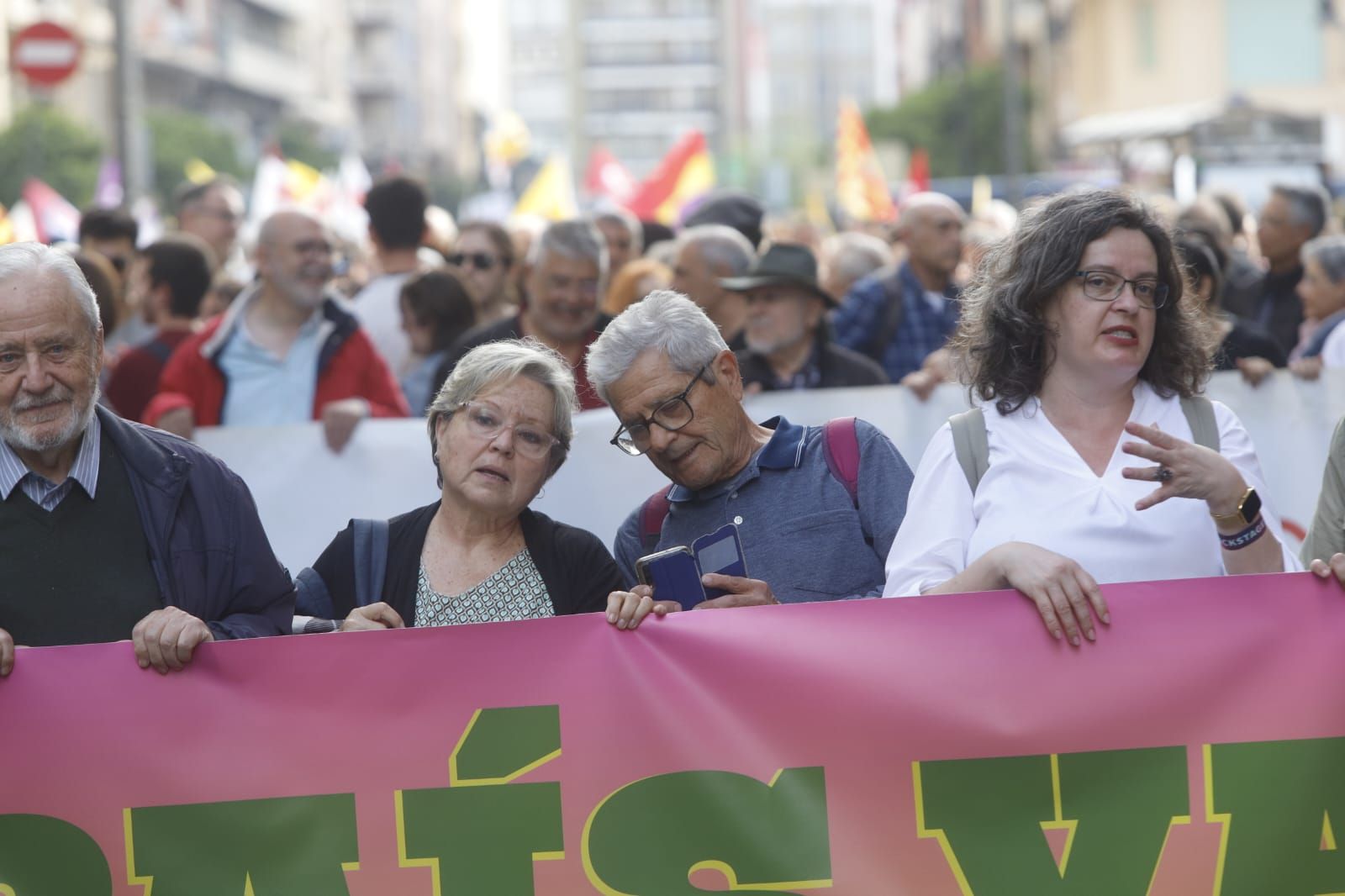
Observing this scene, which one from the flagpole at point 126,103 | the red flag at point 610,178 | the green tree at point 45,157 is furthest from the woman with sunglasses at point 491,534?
the green tree at point 45,157

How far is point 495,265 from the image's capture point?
29.3ft

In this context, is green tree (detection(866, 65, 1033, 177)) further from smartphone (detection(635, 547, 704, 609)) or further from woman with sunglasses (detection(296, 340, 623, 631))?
smartphone (detection(635, 547, 704, 609))

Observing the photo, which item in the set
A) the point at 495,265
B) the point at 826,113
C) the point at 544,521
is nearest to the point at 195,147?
the point at 495,265

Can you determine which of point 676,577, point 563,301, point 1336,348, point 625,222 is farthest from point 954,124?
point 676,577

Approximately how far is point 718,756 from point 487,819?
1.42 feet

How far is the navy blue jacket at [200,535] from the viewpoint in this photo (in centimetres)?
371

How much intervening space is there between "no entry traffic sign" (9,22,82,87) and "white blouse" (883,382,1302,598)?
476 inches

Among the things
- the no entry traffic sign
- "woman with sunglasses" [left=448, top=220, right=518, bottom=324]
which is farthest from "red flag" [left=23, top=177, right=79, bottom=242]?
"woman with sunglasses" [left=448, top=220, right=518, bottom=324]

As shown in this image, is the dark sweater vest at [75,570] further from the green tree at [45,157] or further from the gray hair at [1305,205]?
the green tree at [45,157]

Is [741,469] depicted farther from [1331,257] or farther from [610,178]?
[610,178]

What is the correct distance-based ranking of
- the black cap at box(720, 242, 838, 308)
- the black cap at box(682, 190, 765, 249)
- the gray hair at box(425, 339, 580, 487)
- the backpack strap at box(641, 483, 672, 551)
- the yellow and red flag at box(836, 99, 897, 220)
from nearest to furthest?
the gray hair at box(425, 339, 580, 487) → the backpack strap at box(641, 483, 672, 551) → the black cap at box(720, 242, 838, 308) → the black cap at box(682, 190, 765, 249) → the yellow and red flag at box(836, 99, 897, 220)

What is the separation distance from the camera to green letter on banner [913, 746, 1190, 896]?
346cm

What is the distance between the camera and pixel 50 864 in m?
3.56

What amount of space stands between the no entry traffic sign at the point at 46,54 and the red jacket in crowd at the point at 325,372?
8.48 m
